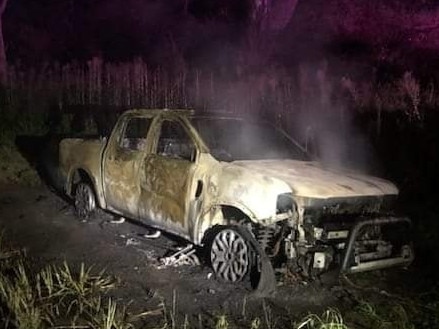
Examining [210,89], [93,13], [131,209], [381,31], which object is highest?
[93,13]

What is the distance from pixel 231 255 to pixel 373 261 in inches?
50.9

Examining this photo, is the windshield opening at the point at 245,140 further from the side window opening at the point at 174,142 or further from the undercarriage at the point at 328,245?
the undercarriage at the point at 328,245

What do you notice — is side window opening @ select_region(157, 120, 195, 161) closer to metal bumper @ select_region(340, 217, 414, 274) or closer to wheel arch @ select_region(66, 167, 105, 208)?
wheel arch @ select_region(66, 167, 105, 208)

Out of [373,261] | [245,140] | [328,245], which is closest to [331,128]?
[245,140]

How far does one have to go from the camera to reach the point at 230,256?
18.2 feet

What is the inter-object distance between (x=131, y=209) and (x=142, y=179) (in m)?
0.46

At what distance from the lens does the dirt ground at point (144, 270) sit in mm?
4930

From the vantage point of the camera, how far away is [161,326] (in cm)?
445

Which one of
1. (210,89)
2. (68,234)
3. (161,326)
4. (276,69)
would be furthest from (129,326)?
(276,69)

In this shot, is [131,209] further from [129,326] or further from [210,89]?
[210,89]

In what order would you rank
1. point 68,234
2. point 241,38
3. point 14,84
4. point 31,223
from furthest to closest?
point 241,38 → point 14,84 → point 31,223 → point 68,234

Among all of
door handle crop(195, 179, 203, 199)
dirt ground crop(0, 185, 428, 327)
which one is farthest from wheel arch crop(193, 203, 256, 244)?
dirt ground crop(0, 185, 428, 327)

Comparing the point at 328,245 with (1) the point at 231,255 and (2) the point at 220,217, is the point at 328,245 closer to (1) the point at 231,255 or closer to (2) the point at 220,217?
(1) the point at 231,255

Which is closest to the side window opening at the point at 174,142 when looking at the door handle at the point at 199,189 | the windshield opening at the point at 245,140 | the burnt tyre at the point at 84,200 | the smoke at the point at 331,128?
the windshield opening at the point at 245,140
